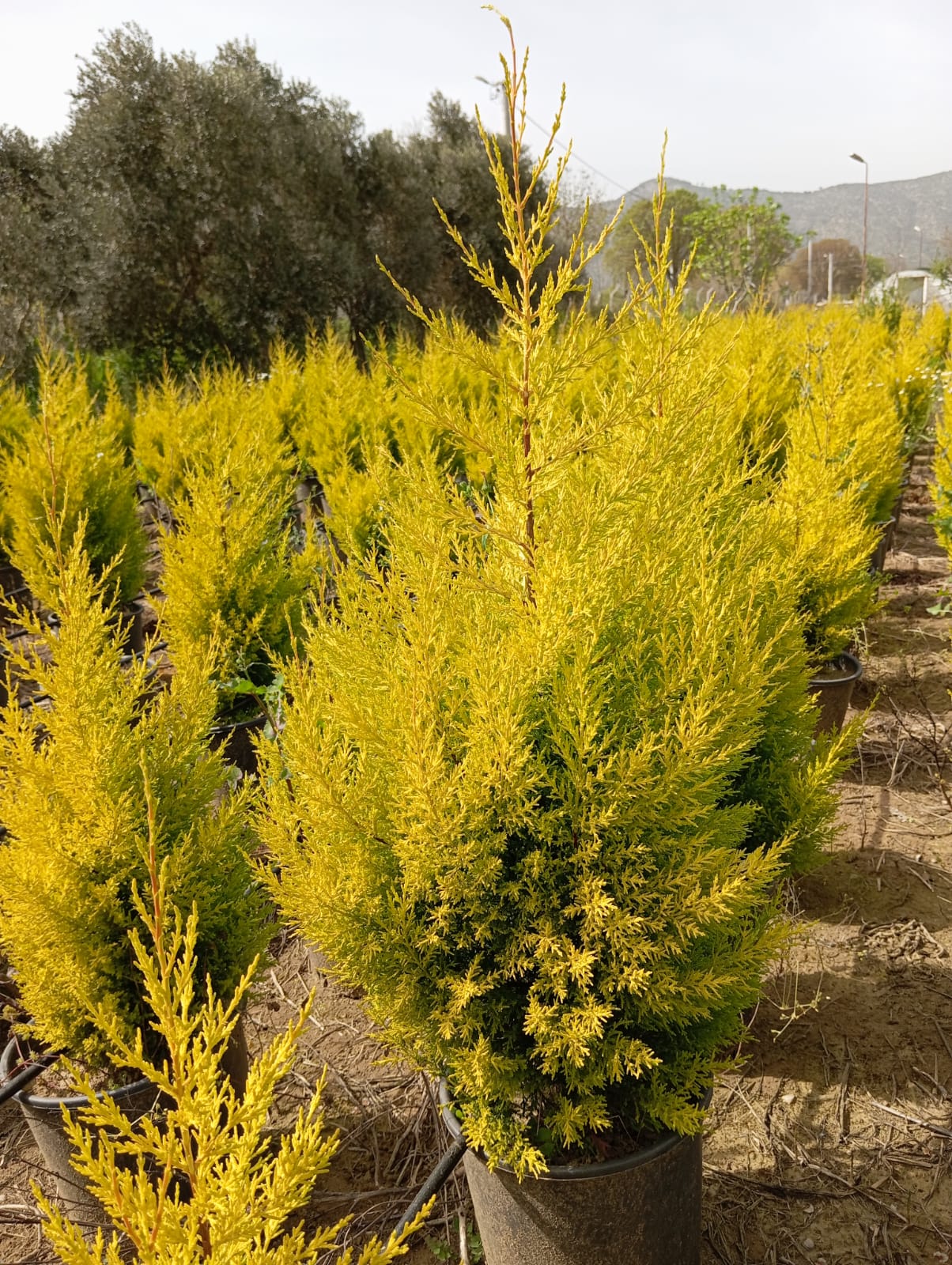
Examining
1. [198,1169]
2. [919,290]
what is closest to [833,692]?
[198,1169]

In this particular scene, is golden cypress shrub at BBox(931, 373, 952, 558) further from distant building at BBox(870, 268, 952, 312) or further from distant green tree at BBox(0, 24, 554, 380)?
distant building at BBox(870, 268, 952, 312)

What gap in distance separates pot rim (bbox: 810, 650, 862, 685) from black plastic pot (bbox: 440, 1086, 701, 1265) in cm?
282

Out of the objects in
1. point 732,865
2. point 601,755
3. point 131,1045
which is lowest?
point 131,1045

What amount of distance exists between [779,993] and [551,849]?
1.89 metres

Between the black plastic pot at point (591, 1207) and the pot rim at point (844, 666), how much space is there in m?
2.82

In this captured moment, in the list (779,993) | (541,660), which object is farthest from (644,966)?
(779,993)

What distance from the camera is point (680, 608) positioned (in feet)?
5.89

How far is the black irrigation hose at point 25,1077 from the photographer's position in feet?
7.11

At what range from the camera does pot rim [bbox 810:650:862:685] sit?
4.32m

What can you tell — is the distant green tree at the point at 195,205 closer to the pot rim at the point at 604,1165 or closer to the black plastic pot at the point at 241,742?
the black plastic pot at the point at 241,742

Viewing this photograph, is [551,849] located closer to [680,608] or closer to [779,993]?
[680,608]

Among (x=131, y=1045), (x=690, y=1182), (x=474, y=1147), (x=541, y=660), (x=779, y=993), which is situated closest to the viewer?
(x=541, y=660)

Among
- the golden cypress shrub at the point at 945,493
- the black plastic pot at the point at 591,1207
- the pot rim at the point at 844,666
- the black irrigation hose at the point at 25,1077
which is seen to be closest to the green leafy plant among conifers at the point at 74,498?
the black irrigation hose at the point at 25,1077

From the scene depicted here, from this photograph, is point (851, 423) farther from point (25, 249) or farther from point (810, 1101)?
point (25, 249)
